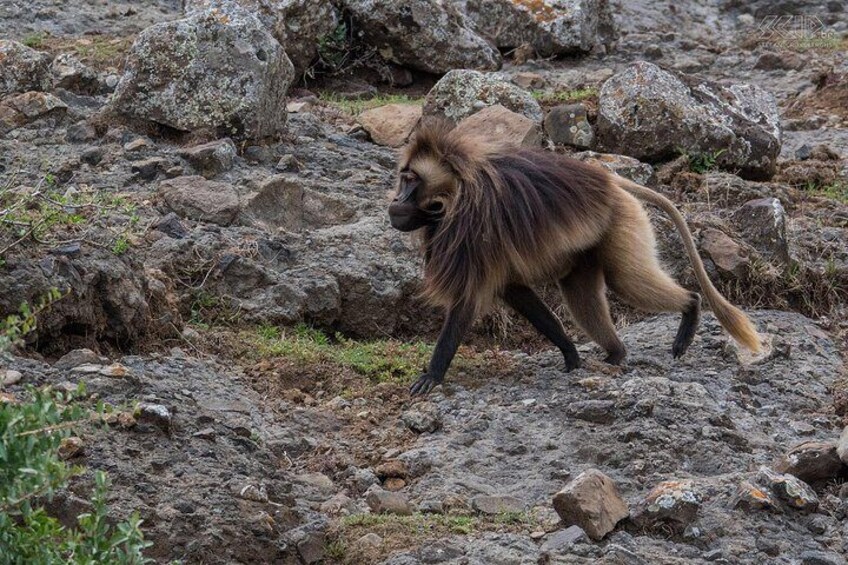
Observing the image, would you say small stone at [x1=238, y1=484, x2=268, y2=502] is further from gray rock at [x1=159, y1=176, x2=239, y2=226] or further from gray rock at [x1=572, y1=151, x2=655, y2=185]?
gray rock at [x1=572, y1=151, x2=655, y2=185]

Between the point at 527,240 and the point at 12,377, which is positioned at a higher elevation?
the point at 527,240

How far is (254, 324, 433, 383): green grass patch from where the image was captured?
7.24 m

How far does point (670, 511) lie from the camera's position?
5.16m

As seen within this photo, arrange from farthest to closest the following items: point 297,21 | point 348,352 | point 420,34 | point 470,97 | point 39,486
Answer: point 420,34 < point 297,21 < point 470,97 < point 348,352 < point 39,486

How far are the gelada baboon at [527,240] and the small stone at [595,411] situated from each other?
0.87 meters

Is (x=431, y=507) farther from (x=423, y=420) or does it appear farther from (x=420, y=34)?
(x=420, y=34)

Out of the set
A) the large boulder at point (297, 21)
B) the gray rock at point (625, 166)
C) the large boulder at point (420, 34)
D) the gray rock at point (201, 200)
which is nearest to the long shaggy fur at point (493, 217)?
the gray rock at point (201, 200)

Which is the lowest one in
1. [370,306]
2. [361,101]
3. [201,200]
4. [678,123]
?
[370,306]

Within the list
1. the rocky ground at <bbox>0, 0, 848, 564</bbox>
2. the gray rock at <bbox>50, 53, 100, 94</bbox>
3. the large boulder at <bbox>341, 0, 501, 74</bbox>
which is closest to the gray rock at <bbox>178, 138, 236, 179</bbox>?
the rocky ground at <bbox>0, 0, 848, 564</bbox>

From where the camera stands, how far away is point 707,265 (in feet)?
28.7

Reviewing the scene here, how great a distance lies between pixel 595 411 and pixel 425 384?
1.00 m

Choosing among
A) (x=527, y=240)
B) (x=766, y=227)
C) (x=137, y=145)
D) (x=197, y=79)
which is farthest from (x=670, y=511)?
(x=197, y=79)

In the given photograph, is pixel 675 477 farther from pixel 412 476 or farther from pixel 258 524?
pixel 258 524

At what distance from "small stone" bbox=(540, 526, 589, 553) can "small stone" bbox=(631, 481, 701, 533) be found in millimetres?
294
